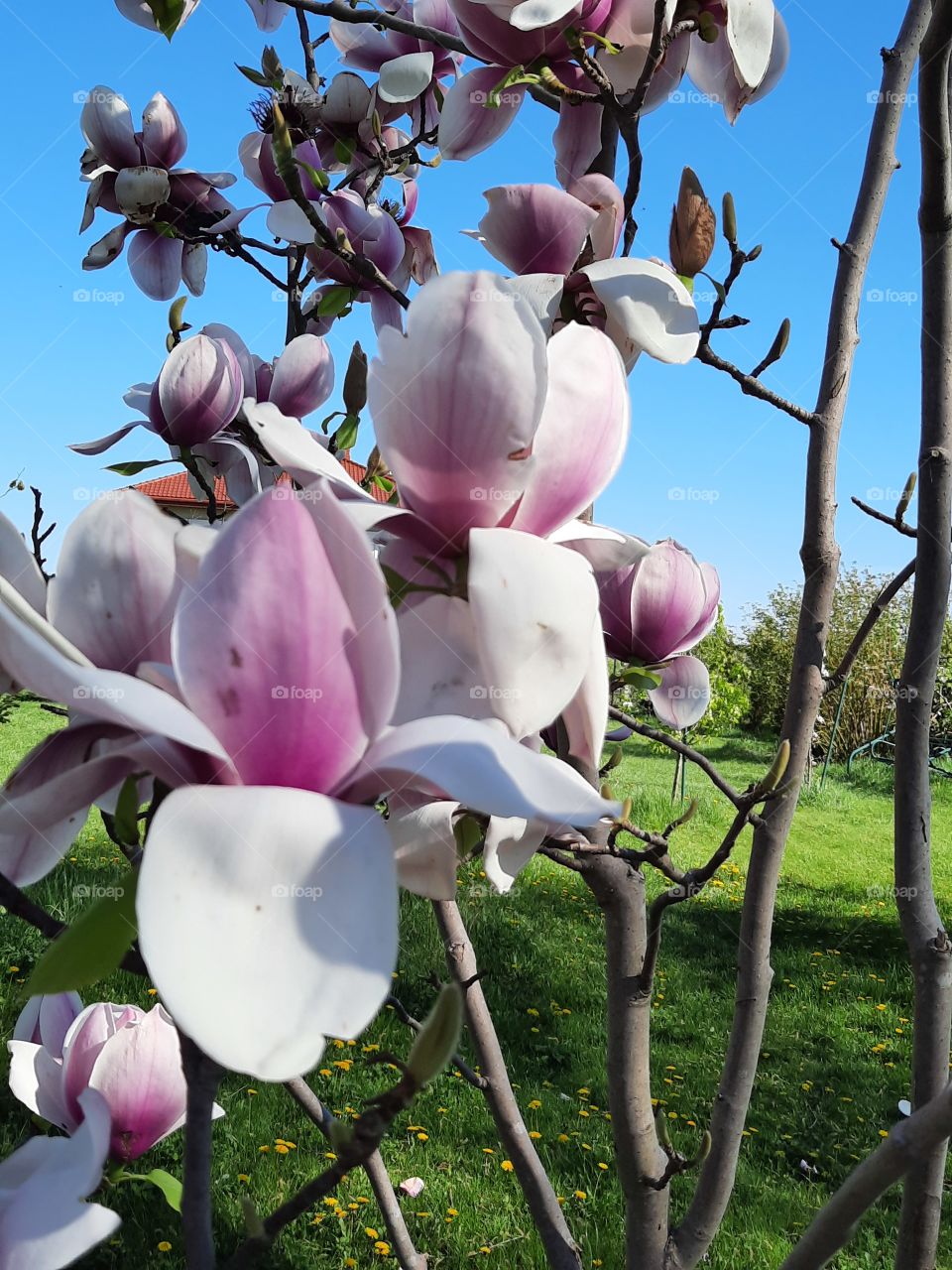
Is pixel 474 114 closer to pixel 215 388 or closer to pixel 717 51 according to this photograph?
pixel 717 51

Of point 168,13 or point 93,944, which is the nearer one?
point 93,944

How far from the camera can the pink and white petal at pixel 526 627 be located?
1.26 ft

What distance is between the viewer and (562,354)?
0.45m

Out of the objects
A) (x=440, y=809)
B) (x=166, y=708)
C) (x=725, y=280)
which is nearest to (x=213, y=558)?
(x=166, y=708)

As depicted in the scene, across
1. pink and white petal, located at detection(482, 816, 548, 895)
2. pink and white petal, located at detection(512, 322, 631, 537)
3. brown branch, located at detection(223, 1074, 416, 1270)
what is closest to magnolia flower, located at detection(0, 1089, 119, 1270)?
brown branch, located at detection(223, 1074, 416, 1270)

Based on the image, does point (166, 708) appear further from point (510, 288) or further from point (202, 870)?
point (510, 288)

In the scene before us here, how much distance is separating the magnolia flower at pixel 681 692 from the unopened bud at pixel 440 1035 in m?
0.56

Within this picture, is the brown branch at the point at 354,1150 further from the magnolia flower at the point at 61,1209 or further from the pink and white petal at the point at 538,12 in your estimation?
the pink and white petal at the point at 538,12

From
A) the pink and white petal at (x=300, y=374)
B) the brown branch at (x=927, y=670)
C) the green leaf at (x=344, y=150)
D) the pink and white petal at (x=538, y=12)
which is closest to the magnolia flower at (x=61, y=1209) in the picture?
the pink and white petal at (x=538, y=12)

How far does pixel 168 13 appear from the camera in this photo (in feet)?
2.97

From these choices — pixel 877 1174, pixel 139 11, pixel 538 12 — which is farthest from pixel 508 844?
pixel 139 11

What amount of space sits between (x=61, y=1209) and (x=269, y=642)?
238mm

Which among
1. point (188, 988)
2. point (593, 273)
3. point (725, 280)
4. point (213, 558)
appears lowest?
point (188, 988)

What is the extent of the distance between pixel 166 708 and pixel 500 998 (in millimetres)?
3669
